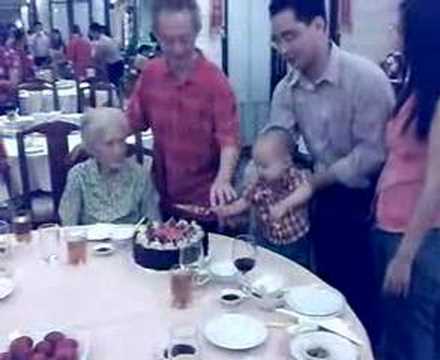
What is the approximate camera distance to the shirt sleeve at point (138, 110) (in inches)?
111

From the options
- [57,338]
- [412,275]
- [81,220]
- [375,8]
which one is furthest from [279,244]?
[375,8]

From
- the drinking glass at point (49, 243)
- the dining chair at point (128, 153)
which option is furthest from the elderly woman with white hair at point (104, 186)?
the drinking glass at point (49, 243)

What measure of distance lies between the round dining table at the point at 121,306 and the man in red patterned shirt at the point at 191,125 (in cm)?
47

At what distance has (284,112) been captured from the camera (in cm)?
272

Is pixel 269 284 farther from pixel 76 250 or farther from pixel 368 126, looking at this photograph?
pixel 368 126

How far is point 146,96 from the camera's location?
9.21ft

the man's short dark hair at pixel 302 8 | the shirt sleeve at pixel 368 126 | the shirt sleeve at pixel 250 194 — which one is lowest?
the shirt sleeve at pixel 250 194

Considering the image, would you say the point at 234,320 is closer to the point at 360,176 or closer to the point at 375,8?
the point at 360,176

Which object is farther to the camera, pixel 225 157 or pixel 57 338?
pixel 225 157

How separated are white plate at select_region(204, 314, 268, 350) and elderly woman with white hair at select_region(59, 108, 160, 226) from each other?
0.95 meters

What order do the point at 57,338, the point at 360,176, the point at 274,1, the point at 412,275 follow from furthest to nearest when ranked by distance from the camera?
the point at 360,176 < the point at 274,1 < the point at 412,275 < the point at 57,338

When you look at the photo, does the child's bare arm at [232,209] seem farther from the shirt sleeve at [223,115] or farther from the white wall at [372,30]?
the white wall at [372,30]

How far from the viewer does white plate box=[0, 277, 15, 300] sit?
79.4 inches

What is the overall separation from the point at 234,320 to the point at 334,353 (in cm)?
28
